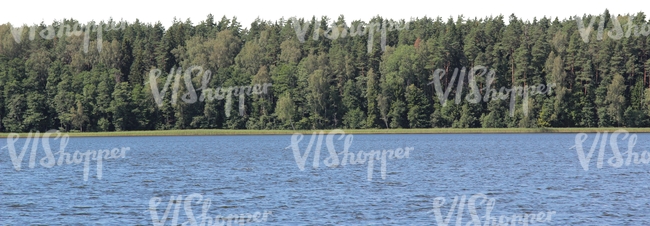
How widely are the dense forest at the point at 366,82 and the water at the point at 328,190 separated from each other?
83303 mm

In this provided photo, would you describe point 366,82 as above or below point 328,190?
above

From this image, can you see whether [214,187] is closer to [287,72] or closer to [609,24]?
[287,72]

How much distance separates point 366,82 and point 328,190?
123 metres

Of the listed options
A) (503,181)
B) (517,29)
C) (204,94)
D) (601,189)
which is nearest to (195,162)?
(503,181)

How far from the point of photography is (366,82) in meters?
171

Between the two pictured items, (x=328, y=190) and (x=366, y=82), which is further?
(x=366, y=82)

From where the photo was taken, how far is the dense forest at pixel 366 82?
15738 centimetres

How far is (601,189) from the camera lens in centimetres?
4856

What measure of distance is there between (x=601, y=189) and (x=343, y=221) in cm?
1904

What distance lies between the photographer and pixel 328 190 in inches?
1918

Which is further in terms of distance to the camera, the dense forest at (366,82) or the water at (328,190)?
the dense forest at (366,82)

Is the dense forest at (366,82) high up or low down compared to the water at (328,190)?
up

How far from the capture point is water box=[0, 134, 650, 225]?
126 ft

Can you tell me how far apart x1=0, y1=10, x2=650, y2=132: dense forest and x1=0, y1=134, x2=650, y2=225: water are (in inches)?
3280
